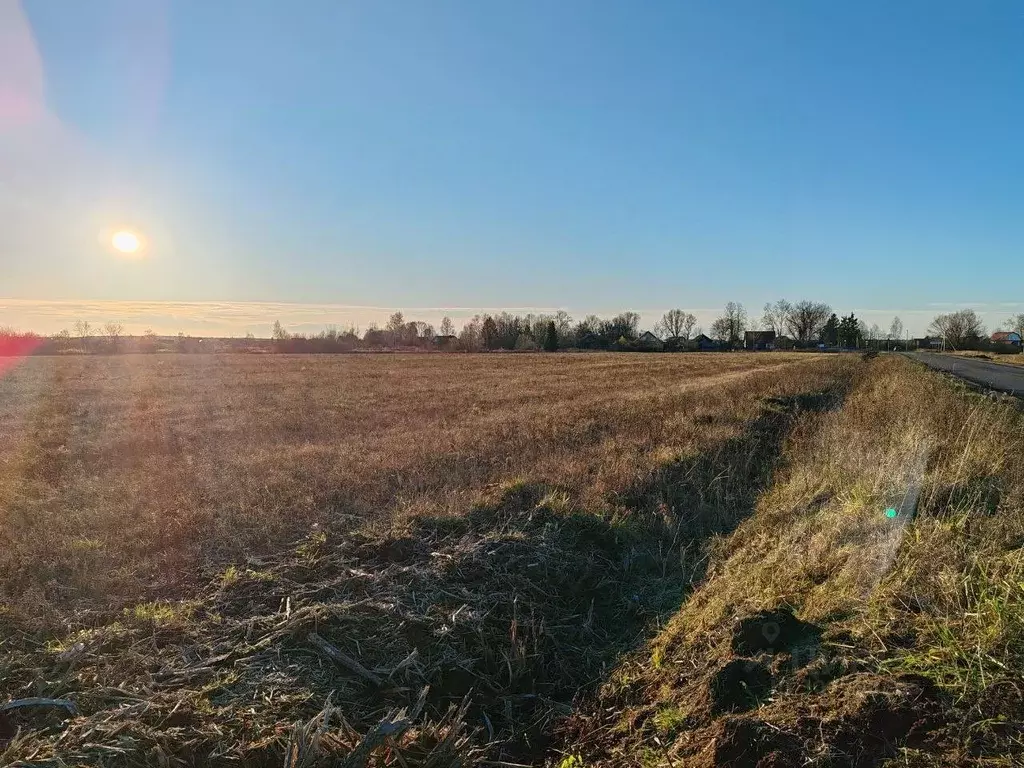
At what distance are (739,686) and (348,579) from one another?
11.3ft

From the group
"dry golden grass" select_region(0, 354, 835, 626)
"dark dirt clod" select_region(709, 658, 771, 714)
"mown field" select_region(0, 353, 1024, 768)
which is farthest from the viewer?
"dry golden grass" select_region(0, 354, 835, 626)

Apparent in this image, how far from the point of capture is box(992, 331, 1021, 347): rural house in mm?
110231

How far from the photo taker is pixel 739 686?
12.1 ft

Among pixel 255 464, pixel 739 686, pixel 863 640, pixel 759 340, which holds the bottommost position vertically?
pixel 255 464

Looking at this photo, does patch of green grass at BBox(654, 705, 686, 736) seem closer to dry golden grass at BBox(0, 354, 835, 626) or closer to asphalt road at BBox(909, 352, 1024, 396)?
dry golden grass at BBox(0, 354, 835, 626)

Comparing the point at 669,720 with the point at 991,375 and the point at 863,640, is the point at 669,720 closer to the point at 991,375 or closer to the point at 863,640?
the point at 863,640

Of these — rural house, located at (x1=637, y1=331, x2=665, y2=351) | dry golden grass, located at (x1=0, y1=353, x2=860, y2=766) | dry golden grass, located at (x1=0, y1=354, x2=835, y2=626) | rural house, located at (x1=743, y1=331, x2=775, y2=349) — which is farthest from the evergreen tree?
dry golden grass, located at (x1=0, y1=353, x2=860, y2=766)

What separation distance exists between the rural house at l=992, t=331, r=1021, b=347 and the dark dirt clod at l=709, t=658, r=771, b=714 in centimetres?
13531

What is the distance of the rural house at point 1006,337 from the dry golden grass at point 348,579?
129 m

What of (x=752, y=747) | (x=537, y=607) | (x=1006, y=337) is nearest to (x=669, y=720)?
(x=752, y=747)

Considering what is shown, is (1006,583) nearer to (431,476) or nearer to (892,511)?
(892,511)

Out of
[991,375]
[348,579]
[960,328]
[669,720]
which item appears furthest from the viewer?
[960,328]

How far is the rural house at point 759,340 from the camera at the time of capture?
133275mm

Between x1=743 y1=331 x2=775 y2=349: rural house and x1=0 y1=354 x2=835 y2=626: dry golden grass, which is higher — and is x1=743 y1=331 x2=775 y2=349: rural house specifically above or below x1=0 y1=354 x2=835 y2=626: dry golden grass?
above
